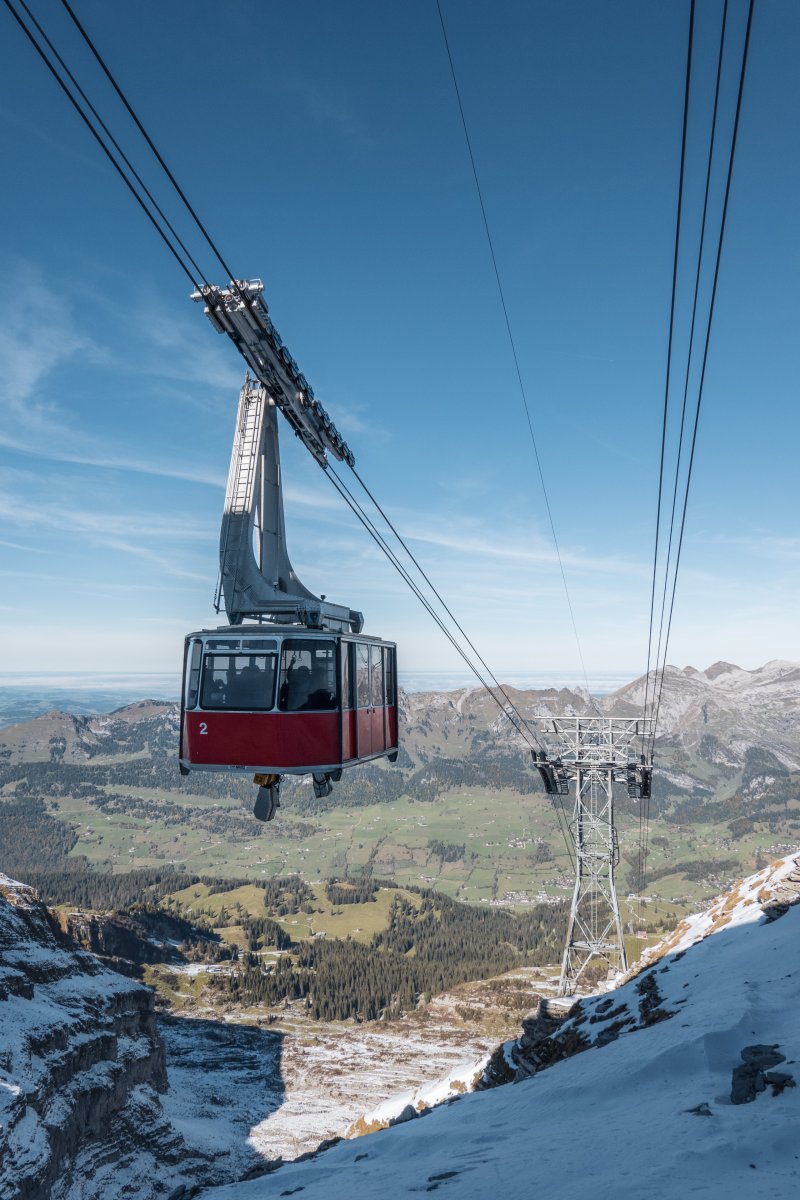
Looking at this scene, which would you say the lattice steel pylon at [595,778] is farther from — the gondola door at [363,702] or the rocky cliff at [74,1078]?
the rocky cliff at [74,1078]

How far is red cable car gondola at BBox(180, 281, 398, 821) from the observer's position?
12.7m

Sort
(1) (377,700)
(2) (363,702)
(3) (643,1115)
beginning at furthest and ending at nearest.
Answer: (1) (377,700)
(2) (363,702)
(3) (643,1115)

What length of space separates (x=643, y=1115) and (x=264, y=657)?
1027cm

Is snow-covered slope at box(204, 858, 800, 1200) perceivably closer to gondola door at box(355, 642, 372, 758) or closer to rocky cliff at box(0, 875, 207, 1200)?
gondola door at box(355, 642, 372, 758)

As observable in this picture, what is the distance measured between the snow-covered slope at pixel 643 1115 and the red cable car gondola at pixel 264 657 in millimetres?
7375

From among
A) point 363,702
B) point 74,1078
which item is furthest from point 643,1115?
point 74,1078

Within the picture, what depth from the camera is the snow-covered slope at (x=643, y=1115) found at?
7480 mm

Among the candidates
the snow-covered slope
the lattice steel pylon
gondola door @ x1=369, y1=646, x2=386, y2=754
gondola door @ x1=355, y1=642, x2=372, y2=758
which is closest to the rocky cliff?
the snow-covered slope

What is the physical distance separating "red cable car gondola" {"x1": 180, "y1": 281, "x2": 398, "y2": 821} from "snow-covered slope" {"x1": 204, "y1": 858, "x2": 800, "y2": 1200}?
7375 millimetres

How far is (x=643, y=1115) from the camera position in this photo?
9.52 metres

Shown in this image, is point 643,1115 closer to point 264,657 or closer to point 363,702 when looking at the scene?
point 363,702

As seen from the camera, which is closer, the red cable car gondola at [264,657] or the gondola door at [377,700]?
the red cable car gondola at [264,657]

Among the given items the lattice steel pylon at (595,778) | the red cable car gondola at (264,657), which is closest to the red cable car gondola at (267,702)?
the red cable car gondola at (264,657)

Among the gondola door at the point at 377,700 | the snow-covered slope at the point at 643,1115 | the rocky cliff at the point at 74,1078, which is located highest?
the gondola door at the point at 377,700
